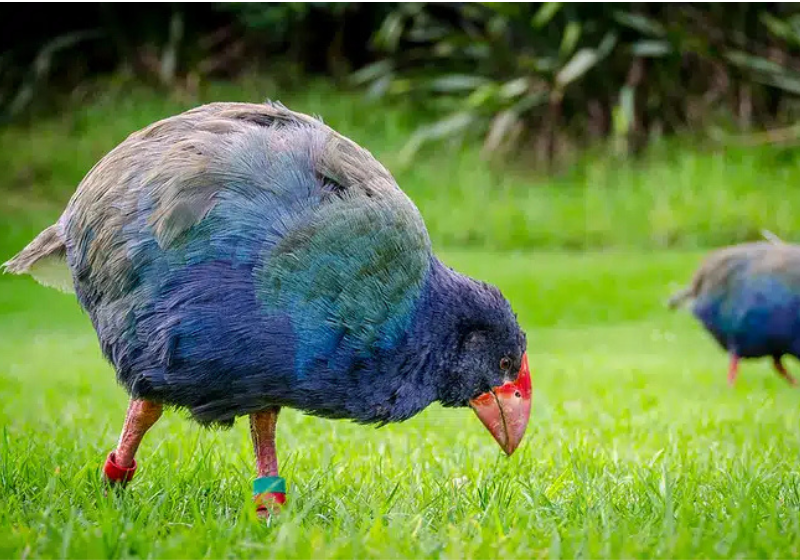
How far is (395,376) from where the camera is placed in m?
2.68

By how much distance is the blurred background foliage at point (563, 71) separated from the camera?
12.4 metres

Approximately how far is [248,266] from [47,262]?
1.04 metres

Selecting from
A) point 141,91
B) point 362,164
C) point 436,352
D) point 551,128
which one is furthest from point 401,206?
point 141,91

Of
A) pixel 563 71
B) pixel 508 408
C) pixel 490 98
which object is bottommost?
pixel 490 98

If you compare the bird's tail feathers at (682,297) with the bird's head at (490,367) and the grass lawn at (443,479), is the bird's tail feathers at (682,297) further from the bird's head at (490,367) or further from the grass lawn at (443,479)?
the bird's head at (490,367)

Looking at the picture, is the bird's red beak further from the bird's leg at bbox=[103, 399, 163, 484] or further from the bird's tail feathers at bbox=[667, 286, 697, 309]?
the bird's tail feathers at bbox=[667, 286, 697, 309]

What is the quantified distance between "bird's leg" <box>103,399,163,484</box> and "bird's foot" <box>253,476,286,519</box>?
446mm

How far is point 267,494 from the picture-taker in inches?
114

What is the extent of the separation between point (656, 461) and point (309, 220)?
1690 mm

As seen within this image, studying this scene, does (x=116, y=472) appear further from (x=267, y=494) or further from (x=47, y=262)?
(x=47, y=262)

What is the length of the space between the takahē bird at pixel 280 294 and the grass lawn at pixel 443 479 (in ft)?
0.86

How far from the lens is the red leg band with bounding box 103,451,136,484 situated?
316cm

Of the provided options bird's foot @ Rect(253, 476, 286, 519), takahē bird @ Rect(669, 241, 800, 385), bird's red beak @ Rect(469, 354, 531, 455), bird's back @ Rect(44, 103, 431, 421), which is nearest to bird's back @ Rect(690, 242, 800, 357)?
takahē bird @ Rect(669, 241, 800, 385)

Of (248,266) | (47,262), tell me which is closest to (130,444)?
(47,262)
